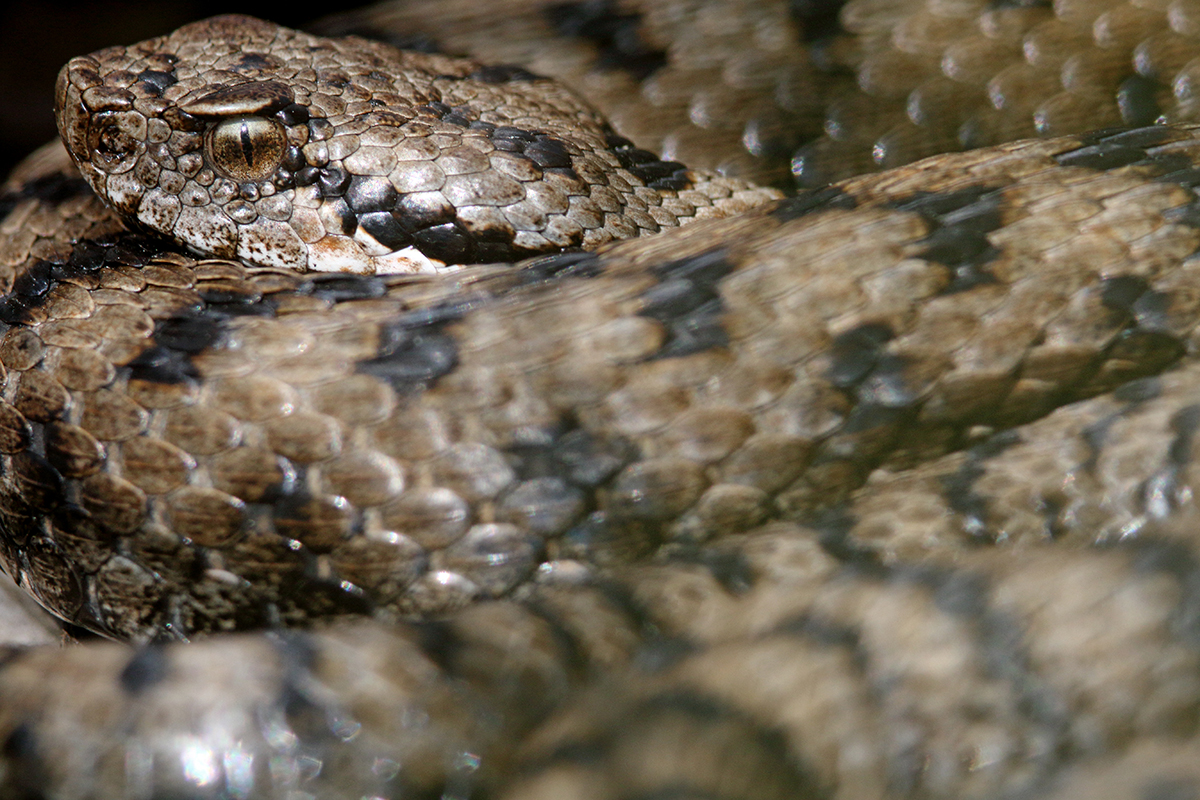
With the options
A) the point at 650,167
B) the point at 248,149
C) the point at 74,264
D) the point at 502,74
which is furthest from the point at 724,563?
the point at 502,74

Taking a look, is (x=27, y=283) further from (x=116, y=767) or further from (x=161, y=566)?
(x=116, y=767)

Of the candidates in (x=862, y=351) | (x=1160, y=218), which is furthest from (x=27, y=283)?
(x=1160, y=218)

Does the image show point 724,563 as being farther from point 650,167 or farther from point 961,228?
point 650,167

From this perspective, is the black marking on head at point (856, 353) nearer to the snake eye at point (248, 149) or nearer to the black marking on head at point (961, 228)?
the black marking on head at point (961, 228)

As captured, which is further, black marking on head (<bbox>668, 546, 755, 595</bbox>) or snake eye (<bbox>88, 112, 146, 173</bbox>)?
snake eye (<bbox>88, 112, 146, 173</bbox>)

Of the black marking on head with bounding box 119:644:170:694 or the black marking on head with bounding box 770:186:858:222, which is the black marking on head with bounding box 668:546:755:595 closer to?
the black marking on head with bounding box 770:186:858:222

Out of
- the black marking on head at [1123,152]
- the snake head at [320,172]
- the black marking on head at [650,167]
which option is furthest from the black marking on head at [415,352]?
the black marking on head at [1123,152]

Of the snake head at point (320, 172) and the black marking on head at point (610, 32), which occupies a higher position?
the black marking on head at point (610, 32)

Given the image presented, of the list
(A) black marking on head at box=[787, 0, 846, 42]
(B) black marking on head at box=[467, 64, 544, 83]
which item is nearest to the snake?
(B) black marking on head at box=[467, 64, 544, 83]
